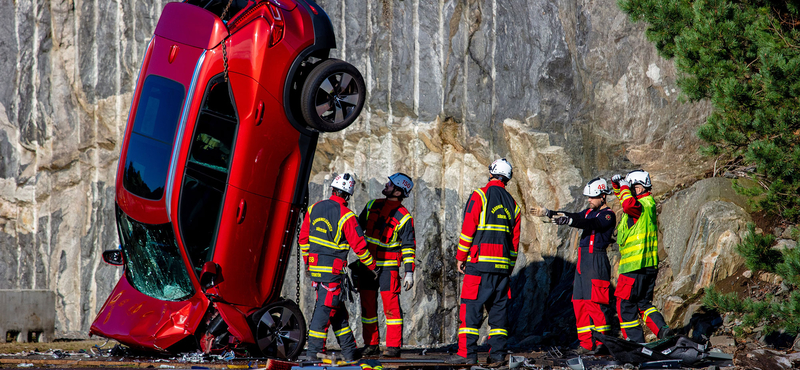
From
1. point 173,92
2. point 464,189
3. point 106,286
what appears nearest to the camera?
point 173,92

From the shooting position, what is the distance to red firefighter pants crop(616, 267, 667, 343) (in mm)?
6883

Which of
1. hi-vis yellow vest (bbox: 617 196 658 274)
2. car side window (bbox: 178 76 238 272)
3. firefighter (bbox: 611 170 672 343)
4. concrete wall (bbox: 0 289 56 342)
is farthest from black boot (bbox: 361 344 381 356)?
concrete wall (bbox: 0 289 56 342)

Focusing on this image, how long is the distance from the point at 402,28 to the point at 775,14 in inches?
219

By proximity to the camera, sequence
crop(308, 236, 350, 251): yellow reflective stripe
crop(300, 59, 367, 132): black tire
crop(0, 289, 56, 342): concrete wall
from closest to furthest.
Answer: crop(300, 59, 367, 132): black tire → crop(308, 236, 350, 251): yellow reflective stripe → crop(0, 289, 56, 342): concrete wall

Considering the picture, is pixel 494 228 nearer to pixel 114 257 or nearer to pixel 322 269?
pixel 322 269

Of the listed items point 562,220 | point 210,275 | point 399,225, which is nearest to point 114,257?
point 210,275

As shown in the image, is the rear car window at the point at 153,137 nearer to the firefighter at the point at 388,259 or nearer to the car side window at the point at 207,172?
the car side window at the point at 207,172

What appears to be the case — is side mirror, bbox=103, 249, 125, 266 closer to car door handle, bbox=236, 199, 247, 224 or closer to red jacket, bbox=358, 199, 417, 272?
car door handle, bbox=236, 199, 247, 224

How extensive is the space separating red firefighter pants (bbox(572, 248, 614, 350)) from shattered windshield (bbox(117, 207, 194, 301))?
3.92 metres

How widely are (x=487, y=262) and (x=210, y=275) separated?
260cm

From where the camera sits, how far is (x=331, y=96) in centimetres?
616

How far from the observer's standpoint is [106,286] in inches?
467

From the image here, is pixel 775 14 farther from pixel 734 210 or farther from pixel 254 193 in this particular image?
pixel 254 193

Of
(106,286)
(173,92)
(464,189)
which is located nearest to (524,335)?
(464,189)
